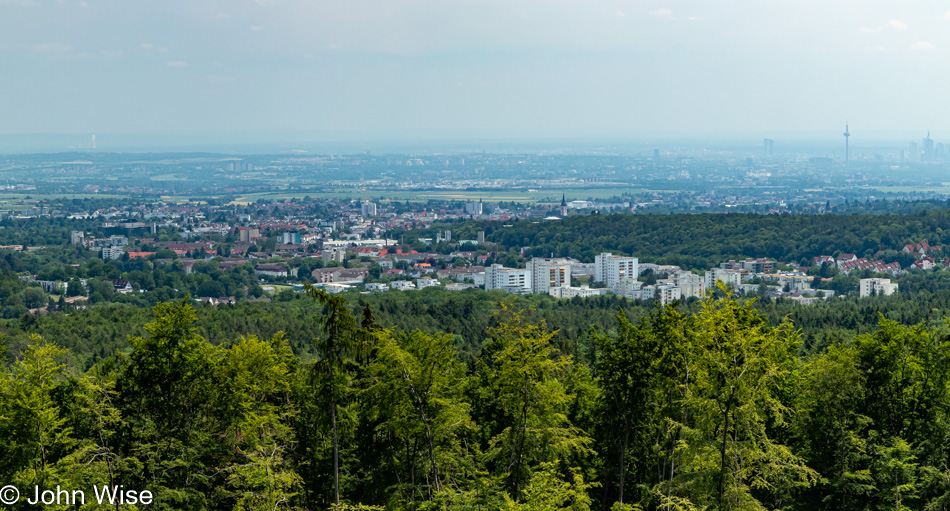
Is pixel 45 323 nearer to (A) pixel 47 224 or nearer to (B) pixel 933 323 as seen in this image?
(B) pixel 933 323

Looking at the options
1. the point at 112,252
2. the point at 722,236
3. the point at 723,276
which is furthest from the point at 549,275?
the point at 112,252

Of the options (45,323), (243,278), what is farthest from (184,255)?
(45,323)

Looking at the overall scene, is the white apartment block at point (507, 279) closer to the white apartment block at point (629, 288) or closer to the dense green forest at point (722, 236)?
the white apartment block at point (629, 288)

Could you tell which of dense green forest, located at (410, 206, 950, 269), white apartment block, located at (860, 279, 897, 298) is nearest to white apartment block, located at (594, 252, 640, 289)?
dense green forest, located at (410, 206, 950, 269)

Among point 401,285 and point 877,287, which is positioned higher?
point 877,287

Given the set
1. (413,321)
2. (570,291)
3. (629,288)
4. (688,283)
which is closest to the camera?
(413,321)

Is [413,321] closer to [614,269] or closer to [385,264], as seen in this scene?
[614,269]

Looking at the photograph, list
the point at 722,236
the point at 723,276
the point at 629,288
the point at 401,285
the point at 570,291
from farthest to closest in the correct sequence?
1. the point at 722,236
2. the point at 401,285
3. the point at 723,276
4. the point at 570,291
5. the point at 629,288
